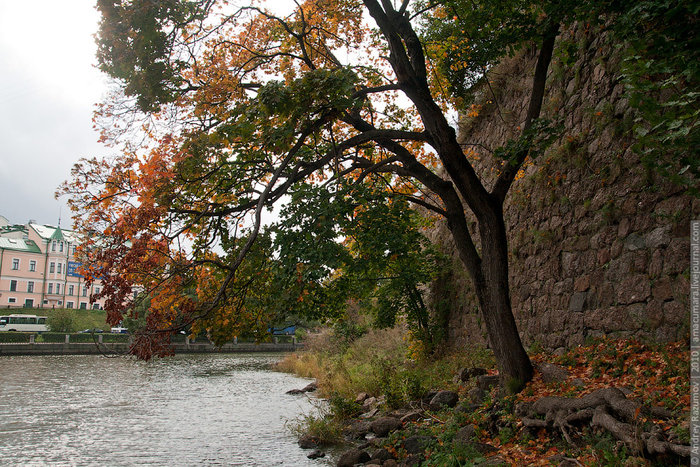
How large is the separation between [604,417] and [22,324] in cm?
4779

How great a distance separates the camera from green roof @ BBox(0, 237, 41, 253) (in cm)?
5268

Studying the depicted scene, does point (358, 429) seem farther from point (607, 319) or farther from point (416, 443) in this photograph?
point (607, 319)

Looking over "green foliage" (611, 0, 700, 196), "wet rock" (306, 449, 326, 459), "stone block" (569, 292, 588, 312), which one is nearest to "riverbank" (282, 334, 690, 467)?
"wet rock" (306, 449, 326, 459)

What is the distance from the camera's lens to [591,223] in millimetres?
7793

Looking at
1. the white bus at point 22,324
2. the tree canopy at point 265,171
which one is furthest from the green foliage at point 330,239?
the white bus at point 22,324

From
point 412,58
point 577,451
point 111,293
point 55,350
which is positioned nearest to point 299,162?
point 412,58

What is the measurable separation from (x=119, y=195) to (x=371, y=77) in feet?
15.4

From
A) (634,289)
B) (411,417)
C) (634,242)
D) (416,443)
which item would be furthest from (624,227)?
(411,417)

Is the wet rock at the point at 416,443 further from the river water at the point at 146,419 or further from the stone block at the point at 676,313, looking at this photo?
the stone block at the point at 676,313

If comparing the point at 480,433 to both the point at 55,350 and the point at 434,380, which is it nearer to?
the point at 434,380

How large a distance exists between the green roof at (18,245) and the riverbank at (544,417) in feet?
184

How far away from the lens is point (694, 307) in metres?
5.16

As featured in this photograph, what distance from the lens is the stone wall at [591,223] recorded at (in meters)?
6.32

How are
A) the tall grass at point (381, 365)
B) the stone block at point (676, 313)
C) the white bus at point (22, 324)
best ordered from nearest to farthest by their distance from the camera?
the stone block at point (676, 313) < the tall grass at point (381, 365) < the white bus at point (22, 324)
